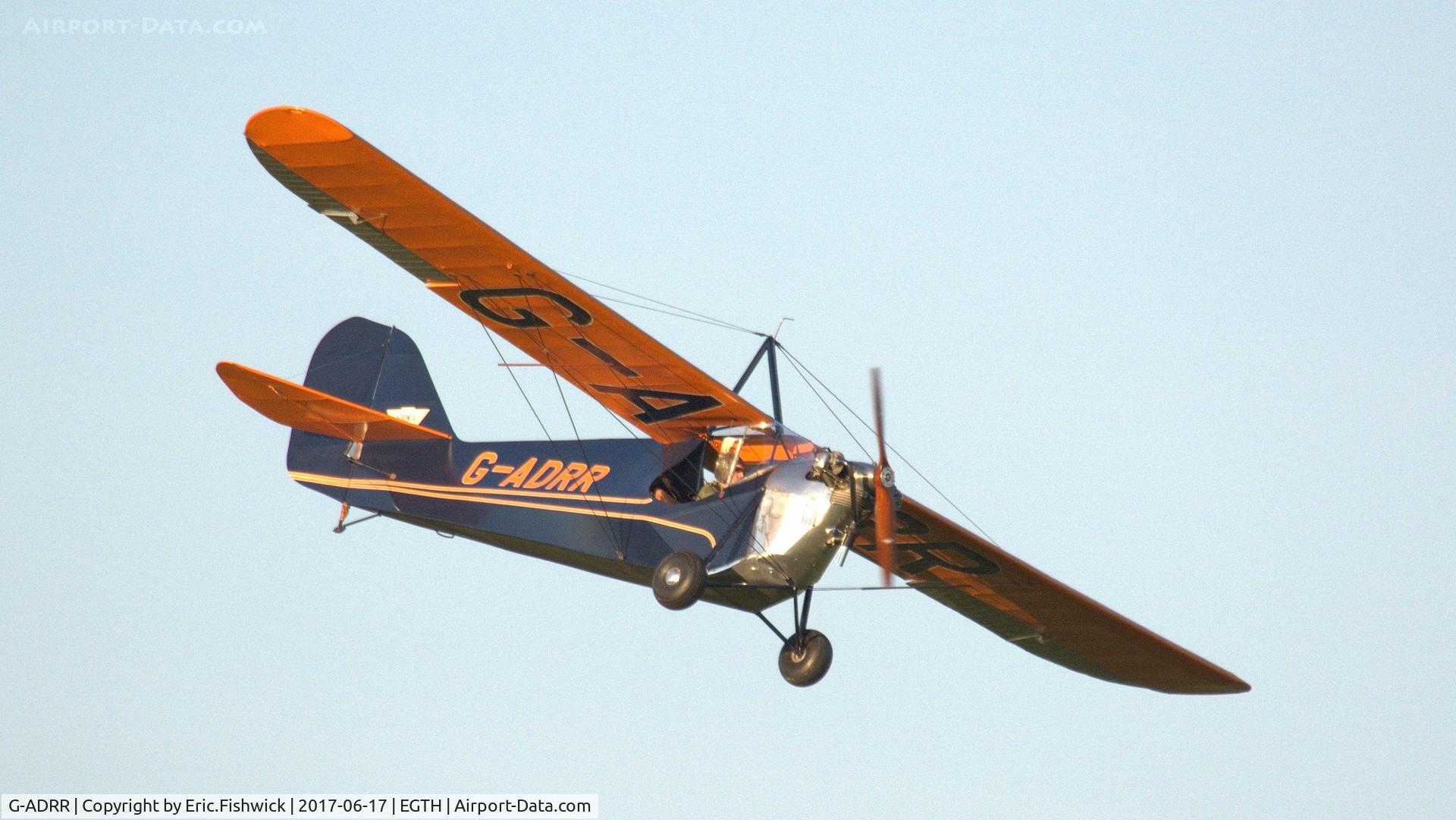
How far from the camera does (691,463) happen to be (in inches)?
628

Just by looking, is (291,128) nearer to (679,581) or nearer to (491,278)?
(491,278)

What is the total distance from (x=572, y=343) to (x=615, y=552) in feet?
5.66

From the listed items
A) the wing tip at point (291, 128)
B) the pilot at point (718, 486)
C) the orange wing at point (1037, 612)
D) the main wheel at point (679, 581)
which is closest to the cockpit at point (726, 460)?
the pilot at point (718, 486)

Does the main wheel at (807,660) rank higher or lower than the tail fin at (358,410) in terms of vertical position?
lower

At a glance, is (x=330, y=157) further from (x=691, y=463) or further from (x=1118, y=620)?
(x=1118, y=620)

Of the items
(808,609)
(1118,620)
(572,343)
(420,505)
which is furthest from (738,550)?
(1118,620)

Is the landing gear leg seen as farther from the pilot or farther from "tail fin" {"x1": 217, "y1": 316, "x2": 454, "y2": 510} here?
"tail fin" {"x1": 217, "y1": 316, "x2": 454, "y2": 510}

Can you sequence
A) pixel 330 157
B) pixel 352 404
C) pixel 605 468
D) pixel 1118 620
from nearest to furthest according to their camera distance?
pixel 330 157 → pixel 605 468 → pixel 352 404 → pixel 1118 620

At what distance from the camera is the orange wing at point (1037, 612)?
57.8 feet

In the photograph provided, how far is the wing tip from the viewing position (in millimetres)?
13578

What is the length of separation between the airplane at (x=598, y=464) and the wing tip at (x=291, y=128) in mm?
15

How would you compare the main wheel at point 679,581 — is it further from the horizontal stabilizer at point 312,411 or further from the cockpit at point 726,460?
the horizontal stabilizer at point 312,411

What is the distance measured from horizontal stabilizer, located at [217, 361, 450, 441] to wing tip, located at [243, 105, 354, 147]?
9.90 feet

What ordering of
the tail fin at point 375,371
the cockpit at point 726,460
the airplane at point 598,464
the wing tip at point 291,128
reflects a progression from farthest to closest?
the tail fin at point 375,371 → the cockpit at point 726,460 → the airplane at point 598,464 → the wing tip at point 291,128
